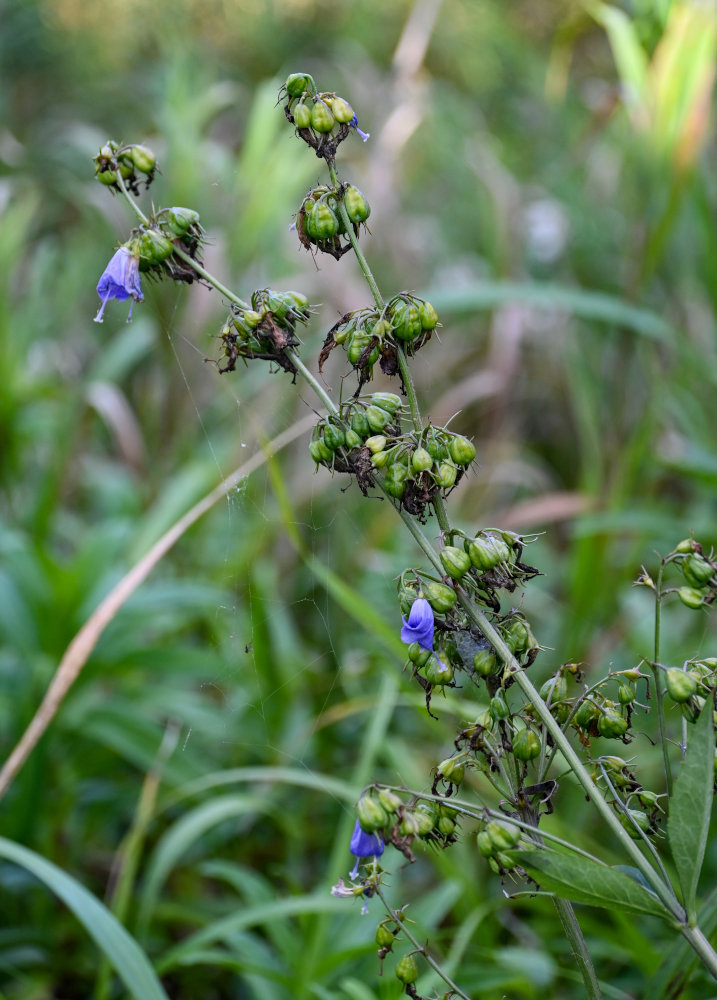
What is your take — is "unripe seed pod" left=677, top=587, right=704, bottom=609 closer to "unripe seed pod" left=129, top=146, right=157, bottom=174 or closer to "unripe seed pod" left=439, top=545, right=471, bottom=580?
"unripe seed pod" left=439, top=545, right=471, bottom=580

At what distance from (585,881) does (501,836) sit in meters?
0.07

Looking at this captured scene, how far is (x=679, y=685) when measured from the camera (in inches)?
28.6

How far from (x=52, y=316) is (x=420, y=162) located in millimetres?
4266

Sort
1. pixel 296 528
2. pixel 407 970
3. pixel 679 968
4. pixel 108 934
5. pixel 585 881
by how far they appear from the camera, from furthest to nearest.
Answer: pixel 296 528
pixel 108 934
pixel 679 968
pixel 407 970
pixel 585 881

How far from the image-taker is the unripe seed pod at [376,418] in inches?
30.6

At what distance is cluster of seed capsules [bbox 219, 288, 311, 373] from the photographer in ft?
2.58

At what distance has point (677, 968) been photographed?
0.98 metres

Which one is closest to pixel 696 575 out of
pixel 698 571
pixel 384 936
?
pixel 698 571

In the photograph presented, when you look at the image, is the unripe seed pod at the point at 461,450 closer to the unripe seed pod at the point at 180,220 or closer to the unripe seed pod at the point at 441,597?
the unripe seed pod at the point at 441,597

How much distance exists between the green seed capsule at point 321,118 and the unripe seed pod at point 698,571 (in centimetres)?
50

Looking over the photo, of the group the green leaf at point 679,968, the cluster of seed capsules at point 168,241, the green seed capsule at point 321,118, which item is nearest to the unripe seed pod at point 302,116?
the green seed capsule at point 321,118

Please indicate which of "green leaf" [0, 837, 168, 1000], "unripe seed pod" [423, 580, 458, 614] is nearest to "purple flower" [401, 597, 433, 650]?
"unripe seed pod" [423, 580, 458, 614]

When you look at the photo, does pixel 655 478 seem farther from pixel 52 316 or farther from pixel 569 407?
pixel 52 316

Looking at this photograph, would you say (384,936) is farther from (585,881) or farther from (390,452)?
(390,452)
